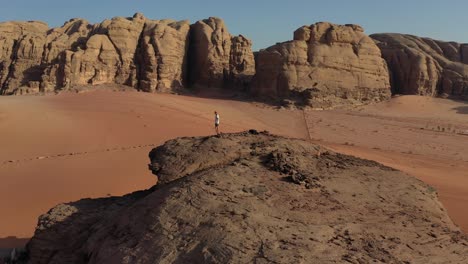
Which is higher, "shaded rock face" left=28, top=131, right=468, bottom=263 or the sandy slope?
"shaded rock face" left=28, top=131, right=468, bottom=263

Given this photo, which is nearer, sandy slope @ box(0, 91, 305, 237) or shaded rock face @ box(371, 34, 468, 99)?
sandy slope @ box(0, 91, 305, 237)

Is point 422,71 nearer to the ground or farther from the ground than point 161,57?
farther from the ground

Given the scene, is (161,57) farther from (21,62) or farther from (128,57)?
(21,62)

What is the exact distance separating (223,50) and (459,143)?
734 inches

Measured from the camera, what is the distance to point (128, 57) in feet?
100

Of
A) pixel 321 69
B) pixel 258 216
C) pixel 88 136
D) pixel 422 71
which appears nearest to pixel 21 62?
pixel 88 136

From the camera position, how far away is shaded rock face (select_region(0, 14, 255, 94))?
28375 millimetres

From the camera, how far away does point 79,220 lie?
4.91m

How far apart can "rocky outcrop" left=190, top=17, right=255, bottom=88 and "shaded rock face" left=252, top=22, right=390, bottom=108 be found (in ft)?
12.1

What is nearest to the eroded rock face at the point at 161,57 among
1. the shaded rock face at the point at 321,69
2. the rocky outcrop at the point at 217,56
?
the rocky outcrop at the point at 217,56

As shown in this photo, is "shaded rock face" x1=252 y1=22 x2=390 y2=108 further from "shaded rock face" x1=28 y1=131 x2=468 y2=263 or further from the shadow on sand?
"shaded rock face" x1=28 y1=131 x2=468 y2=263

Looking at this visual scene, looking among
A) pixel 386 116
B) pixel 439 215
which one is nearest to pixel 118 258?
pixel 439 215

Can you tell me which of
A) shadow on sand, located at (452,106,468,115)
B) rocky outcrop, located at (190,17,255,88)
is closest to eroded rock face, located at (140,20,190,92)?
rocky outcrop, located at (190,17,255,88)

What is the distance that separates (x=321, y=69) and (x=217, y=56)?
27.0ft
